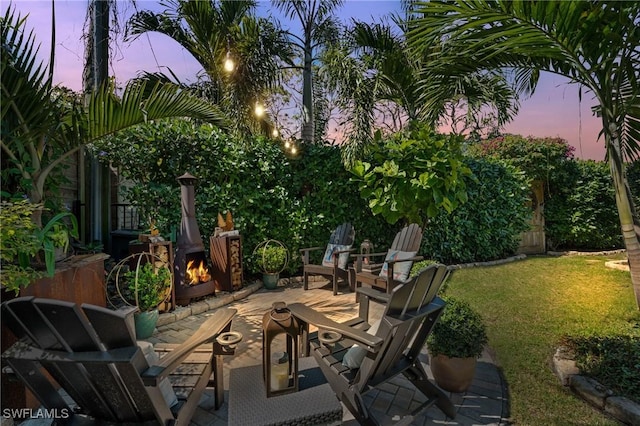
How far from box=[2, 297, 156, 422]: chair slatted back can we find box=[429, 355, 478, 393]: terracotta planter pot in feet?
5.92

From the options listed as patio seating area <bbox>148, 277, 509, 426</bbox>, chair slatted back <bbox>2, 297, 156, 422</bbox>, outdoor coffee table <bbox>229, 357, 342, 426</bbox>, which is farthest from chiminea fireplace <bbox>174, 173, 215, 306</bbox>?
chair slatted back <bbox>2, 297, 156, 422</bbox>

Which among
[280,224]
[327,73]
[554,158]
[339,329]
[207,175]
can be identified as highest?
[327,73]

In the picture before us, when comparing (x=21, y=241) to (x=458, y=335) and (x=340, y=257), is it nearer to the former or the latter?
(x=458, y=335)

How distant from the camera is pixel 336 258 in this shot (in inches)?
187

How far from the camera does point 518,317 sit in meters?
3.69

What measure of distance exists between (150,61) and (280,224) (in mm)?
3323

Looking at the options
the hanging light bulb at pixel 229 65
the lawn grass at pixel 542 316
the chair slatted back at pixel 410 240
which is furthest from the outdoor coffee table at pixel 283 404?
the hanging light bulb at pixel 229 65

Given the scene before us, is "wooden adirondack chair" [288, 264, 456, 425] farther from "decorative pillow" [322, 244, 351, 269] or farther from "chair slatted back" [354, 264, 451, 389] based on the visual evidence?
"decorative pillow" [322, 244, 351, 269]

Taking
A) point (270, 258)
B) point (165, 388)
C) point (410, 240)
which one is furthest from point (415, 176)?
point (165, 388)

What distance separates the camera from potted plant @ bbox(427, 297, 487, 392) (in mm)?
2201

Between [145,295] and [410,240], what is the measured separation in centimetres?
319

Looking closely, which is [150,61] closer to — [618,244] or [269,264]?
[269,264]

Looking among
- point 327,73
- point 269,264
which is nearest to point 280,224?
point 269,264

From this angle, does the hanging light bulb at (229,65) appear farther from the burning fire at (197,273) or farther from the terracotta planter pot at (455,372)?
the terracotta planter pot at (455,372)
